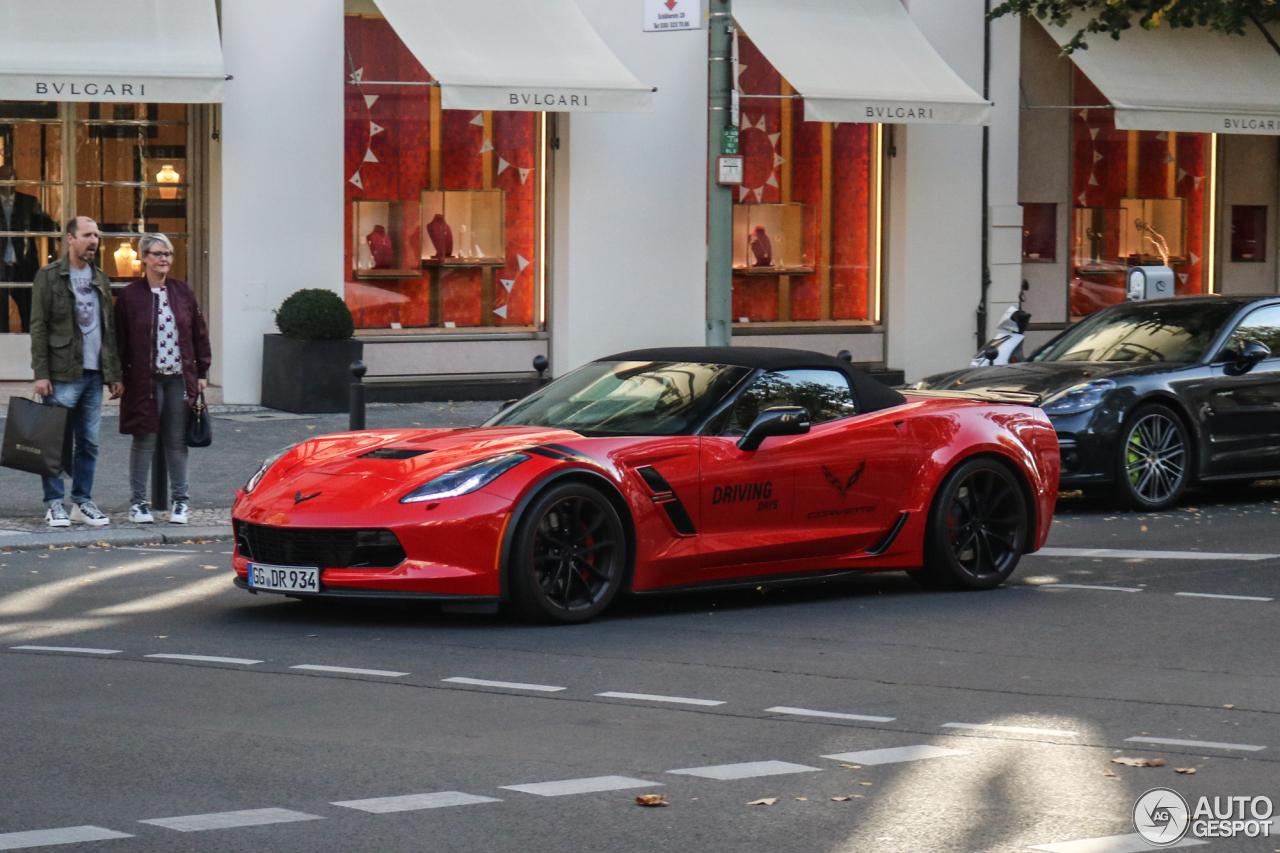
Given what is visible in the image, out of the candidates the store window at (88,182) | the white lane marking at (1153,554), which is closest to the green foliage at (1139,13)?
the store window at (88,182)

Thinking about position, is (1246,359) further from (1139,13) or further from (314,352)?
(1139,13)

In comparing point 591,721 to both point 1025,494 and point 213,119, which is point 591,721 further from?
point 213,119

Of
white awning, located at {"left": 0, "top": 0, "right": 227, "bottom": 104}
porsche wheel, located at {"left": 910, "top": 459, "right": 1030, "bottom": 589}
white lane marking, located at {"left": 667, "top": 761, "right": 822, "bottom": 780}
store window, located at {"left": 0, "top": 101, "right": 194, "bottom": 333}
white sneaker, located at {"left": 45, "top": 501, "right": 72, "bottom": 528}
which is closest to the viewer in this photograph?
white lane marking, located at {"left": 667, "top": 761, "right": 822, "bottom": 780}

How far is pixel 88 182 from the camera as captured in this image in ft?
65.6

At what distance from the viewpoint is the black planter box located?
18.7 metres

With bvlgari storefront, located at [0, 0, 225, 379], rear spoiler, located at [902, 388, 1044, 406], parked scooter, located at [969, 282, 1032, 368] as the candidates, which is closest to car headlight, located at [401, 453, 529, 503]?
rear spoiler, located at [902, 388, 1044, 406]

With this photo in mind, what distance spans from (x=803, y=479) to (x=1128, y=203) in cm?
1635

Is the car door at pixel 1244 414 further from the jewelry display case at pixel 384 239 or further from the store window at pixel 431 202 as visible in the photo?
the jewelry display case at pixel 384 239

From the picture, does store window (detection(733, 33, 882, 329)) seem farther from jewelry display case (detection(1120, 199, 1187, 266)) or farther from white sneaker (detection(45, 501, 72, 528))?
white sneaker (detection(45, 501, 72, 528))

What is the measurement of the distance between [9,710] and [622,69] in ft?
45.9

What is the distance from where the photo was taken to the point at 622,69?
20.0 m

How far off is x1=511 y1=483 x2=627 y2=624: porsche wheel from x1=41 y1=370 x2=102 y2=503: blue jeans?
4.74m

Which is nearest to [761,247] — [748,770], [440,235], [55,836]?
[440,235]

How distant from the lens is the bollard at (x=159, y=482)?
A: 13.2 metres
